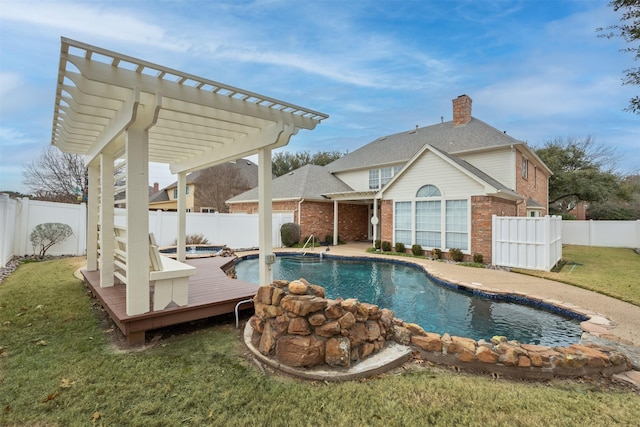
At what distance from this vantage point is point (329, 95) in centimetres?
1669

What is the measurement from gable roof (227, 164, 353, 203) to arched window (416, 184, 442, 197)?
6.04 m

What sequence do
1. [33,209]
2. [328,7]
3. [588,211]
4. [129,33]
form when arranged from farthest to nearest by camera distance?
[588,211], [33,209], [328,7], [129,33]

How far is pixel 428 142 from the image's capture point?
1781 centimetres

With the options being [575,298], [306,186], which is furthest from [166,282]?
[306,186]

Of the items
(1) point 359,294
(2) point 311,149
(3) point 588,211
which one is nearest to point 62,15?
(1) point 359,294

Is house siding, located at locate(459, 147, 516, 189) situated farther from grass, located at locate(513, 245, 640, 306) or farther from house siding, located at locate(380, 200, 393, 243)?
house siding, located at locate(380, 200, 393, 243)

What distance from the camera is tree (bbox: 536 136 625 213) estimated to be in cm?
2127

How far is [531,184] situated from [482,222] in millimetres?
7918

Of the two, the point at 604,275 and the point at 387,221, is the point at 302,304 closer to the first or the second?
the point at 604,275

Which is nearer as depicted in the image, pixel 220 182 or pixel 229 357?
pixel 229 357

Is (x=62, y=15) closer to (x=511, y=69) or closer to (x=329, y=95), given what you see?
(x=329, y=95)

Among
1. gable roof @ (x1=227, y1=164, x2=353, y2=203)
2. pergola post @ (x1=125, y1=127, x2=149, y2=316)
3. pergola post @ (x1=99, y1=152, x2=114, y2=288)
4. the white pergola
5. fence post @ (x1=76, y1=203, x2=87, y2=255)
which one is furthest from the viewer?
gable roof @ (x1=227, y1=164, x2=353, y2=203)

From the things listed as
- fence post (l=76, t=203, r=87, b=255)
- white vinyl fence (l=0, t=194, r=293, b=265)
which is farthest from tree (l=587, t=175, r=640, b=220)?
fence post (l=76, t=203, r=87, b=255)

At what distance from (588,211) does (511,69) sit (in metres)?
22.0
